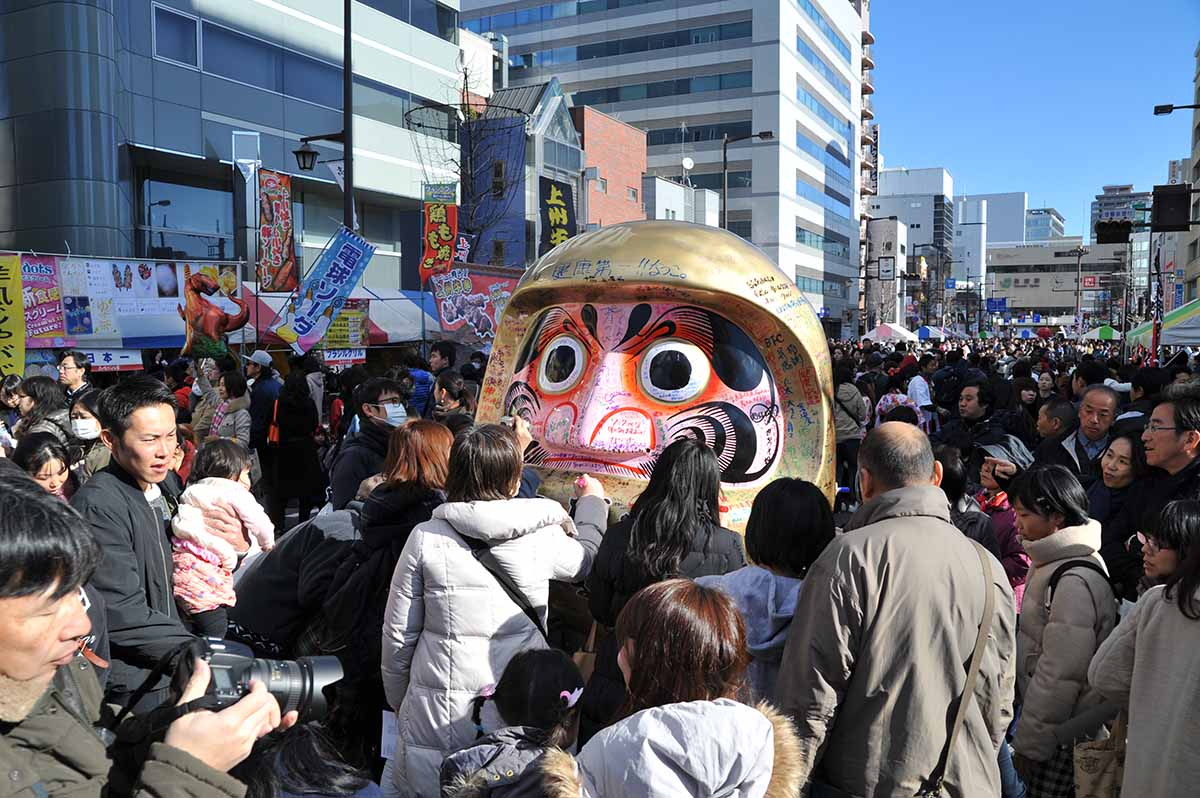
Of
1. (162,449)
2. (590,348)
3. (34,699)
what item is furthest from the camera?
(590,348)

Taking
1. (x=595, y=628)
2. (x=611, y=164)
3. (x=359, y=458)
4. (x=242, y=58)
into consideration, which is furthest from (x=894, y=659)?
(x=611, y=164)

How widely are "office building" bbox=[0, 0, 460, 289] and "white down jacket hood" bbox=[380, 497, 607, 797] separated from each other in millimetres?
18480

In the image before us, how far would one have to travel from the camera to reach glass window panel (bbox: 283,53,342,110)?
22328 mm

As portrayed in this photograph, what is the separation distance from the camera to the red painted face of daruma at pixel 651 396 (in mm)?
4543

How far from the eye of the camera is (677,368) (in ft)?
15.3

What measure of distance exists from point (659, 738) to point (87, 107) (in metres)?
20.2

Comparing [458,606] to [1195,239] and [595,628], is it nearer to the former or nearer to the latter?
[595,628]

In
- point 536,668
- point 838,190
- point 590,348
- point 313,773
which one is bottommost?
point 313,773

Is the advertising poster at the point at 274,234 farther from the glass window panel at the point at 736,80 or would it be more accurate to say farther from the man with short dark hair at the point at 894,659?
the glass window panel at the point at 736,80

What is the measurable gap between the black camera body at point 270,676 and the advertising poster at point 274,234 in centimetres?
1114

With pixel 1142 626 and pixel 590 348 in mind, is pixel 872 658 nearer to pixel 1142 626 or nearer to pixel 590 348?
pixel 1142 626

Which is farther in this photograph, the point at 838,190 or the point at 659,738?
the point at 838,190

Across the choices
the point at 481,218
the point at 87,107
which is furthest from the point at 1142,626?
the point at 481,218

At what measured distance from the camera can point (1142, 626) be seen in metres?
2.46
